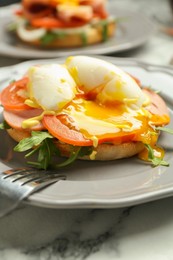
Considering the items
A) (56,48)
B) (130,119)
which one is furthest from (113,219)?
(56,48)

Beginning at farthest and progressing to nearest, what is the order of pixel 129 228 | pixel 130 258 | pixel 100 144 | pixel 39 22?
pixel 39 22 → pixel 100 144 → pixel 129 228 → pixel 130 258

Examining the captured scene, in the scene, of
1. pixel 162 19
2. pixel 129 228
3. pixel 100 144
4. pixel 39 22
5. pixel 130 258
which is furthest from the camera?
pixel 162 19

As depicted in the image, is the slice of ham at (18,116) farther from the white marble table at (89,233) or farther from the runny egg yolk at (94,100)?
the white marble table at (89,233)

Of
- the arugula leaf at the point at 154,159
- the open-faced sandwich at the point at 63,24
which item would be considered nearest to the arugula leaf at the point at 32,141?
the arugula leaf at the point at 154,159

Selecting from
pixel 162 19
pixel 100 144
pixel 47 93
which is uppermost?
pixel 47 93

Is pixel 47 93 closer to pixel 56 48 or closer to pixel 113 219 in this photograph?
pixel 113 219

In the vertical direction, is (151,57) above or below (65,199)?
below
